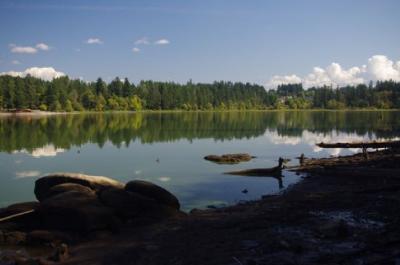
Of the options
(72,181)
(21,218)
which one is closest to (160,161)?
(72,181)

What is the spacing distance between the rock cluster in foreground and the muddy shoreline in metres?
0.62

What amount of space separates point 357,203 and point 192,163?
74.1 ft

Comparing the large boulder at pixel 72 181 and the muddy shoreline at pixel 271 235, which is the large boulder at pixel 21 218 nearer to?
the large boulder at pixel 72 181

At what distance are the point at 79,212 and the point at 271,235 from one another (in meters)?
7.65

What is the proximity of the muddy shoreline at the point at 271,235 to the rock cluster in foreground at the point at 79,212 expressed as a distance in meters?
0.62

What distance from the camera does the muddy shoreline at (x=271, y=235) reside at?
1267cm

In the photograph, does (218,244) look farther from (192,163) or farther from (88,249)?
(192,163)

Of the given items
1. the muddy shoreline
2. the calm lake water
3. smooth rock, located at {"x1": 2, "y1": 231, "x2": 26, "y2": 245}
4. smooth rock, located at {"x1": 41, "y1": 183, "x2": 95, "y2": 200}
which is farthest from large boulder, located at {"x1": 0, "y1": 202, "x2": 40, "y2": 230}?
the calm lake water

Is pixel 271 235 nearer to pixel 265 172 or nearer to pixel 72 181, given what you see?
pixel 72 181

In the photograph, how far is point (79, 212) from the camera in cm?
1761

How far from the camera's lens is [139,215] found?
19156mm

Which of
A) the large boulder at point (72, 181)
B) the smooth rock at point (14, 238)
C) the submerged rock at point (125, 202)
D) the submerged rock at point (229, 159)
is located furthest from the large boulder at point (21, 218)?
the submerged rock at point (229, 159)

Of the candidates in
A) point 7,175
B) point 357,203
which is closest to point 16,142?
point 7,175

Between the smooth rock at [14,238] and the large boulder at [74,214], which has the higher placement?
the large boulder at [74,214]
